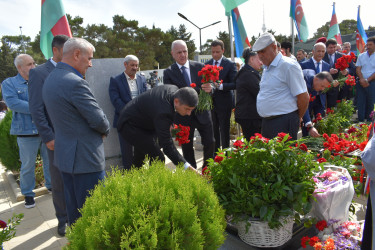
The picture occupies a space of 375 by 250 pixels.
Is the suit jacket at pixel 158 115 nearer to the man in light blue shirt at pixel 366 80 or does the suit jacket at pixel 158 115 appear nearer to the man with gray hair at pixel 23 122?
the man with gray hair at pixel 23 122

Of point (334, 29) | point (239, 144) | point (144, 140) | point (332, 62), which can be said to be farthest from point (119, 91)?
point (334, 29)

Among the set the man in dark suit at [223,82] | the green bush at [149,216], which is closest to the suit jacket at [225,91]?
the man in dark suit at [223,82]

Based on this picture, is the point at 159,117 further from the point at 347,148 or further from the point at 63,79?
the point at 347,148

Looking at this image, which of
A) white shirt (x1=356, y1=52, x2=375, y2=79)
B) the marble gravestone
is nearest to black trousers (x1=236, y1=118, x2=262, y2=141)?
the marble gravestone

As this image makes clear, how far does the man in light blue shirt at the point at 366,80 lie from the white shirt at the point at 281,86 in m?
4.45

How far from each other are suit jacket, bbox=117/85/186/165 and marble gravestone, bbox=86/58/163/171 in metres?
1.58

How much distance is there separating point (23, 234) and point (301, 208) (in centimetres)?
307

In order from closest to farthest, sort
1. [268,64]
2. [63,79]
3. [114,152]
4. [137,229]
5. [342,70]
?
[137,229] → [63,79] → [268,64] → [114,152] → [342,70]

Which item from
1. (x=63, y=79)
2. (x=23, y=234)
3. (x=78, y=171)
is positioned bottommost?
(x=23, y=234)

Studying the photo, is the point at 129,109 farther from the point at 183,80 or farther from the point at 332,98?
the point at 332,98

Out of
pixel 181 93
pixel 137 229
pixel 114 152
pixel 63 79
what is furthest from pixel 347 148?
pixel 114 152

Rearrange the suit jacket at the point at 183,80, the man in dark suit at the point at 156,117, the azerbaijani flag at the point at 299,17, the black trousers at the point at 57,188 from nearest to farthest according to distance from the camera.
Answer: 1. the man in dark suit at the point at 156,117
2. the black trousers at the point at 57,188
3. the suit jacket at the point at 183,80
4. the azerbaijani flag at the point at 299,17

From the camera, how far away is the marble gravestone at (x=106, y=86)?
4.46 m

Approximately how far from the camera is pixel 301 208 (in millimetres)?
1797
